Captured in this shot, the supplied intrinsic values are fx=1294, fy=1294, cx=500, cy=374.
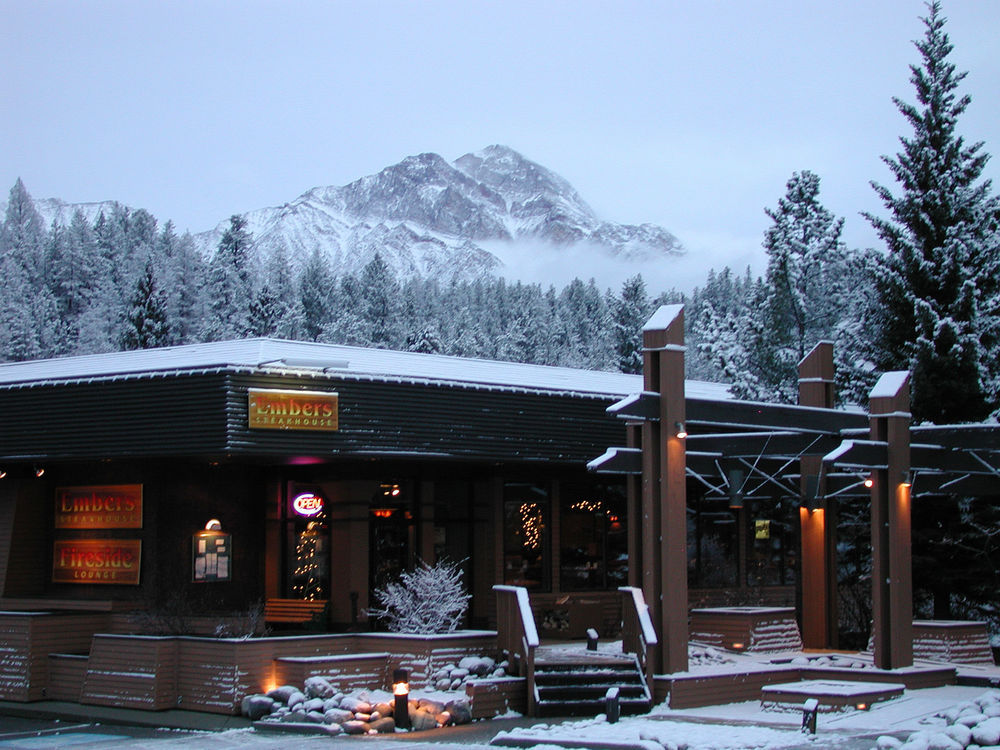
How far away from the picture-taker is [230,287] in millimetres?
Result: 83312

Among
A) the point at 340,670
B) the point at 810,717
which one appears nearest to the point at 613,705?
the point at 810,717

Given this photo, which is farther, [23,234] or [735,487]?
[23,234]

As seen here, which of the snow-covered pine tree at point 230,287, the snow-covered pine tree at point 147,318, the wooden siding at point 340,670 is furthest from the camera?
the snow-covered pine tree at point 230,287

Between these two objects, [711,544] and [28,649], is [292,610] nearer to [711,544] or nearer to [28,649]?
[28,649]

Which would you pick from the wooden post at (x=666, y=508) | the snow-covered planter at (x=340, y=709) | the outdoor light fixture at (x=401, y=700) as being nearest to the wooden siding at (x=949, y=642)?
the wooden post at (x=666, y=508)

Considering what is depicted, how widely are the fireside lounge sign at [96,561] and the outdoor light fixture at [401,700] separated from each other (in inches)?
247

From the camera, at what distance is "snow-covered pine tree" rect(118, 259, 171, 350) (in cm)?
6912

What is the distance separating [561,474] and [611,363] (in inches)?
2531

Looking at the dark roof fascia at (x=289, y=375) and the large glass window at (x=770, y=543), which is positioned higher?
the dark roof fascia at (x=289, y=375)

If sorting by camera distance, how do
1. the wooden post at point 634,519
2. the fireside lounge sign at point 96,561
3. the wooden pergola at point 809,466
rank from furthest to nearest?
the fireside lounge sign at point 96,561, the wooden post at point 634,519, the wooden pergola at point 809,466

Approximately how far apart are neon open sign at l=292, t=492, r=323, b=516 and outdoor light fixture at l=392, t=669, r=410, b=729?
20.2 feet

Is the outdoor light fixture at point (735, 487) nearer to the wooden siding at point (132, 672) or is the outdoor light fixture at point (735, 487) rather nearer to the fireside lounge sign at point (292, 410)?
the fireside lounge sign at point (292, 410)

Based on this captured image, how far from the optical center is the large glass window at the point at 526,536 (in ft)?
79.5

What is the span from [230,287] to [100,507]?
6262 centimetres
